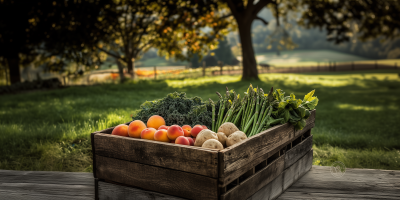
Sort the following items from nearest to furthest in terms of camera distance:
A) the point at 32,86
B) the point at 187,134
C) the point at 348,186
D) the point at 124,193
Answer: the point at 124,193, the point at 187,134, the point at 348,186, the point at 32,86

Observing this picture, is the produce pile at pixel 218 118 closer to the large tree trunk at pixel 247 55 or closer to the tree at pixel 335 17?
the large tree trunk at pixel 247 55

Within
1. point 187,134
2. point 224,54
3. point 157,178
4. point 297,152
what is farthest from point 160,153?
point 224,54

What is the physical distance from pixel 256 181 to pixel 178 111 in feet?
4.84

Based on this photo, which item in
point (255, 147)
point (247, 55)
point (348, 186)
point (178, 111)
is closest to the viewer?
point (255, 147)

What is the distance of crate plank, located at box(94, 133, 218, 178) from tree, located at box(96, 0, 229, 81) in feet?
48.7

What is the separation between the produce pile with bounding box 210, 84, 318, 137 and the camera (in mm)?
2965

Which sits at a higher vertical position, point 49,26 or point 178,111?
point 49,26

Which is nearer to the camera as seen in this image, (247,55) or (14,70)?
(247,55)

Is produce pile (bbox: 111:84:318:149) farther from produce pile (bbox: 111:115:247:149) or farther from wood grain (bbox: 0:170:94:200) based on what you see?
wood grain (bbox: 0:170:94:200)

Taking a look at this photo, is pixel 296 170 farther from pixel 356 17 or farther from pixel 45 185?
pixel 356 17

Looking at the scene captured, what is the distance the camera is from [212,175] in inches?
80.5

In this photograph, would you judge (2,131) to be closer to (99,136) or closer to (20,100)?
(99,136)

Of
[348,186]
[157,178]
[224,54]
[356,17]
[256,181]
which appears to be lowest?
[348,186]

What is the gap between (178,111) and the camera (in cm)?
362
